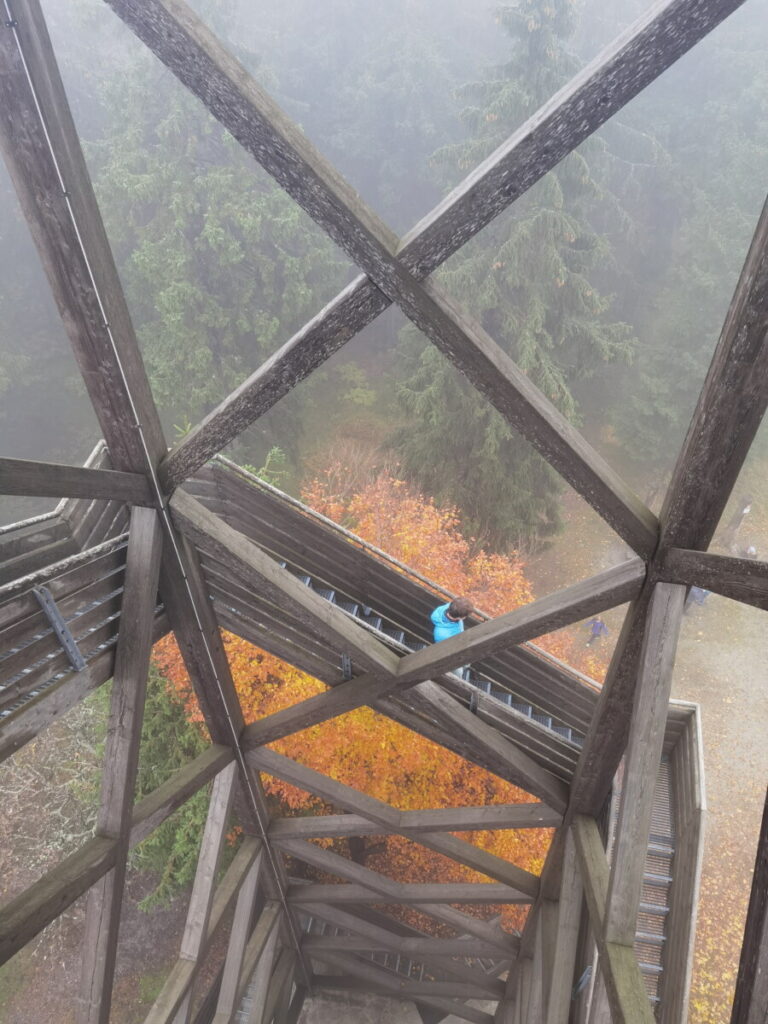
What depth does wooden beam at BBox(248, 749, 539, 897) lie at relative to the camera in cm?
477

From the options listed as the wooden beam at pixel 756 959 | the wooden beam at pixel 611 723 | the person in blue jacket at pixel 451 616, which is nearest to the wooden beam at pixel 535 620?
the wooden beam at pixel 611 723

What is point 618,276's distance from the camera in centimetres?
1875

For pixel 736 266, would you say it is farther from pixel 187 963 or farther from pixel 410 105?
pixel 187 963

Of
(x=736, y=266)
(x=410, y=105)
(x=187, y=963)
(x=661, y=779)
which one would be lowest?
(x=187, y=963)

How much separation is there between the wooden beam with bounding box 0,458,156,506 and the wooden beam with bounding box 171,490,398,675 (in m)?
0.20

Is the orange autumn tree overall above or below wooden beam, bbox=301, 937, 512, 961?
above

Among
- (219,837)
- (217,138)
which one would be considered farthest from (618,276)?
(219,837)

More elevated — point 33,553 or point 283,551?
point 283,551

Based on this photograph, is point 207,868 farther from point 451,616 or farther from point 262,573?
point 262,573

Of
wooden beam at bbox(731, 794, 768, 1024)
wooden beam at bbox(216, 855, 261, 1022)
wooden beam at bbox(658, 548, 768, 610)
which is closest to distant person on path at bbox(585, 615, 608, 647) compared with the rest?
wooden beam at bbox(216, 855, 261, 1022)

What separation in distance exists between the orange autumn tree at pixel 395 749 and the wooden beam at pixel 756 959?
672cm

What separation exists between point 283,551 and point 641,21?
10.8 feet

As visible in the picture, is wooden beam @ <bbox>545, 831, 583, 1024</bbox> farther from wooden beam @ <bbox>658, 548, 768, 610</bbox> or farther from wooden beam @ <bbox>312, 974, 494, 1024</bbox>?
wooden beam @ <bbox>312, 974, 494, 1024</bbox>

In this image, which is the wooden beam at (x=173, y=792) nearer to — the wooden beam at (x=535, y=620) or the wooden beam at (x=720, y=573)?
the wooden beam at (x=535, y=620)
